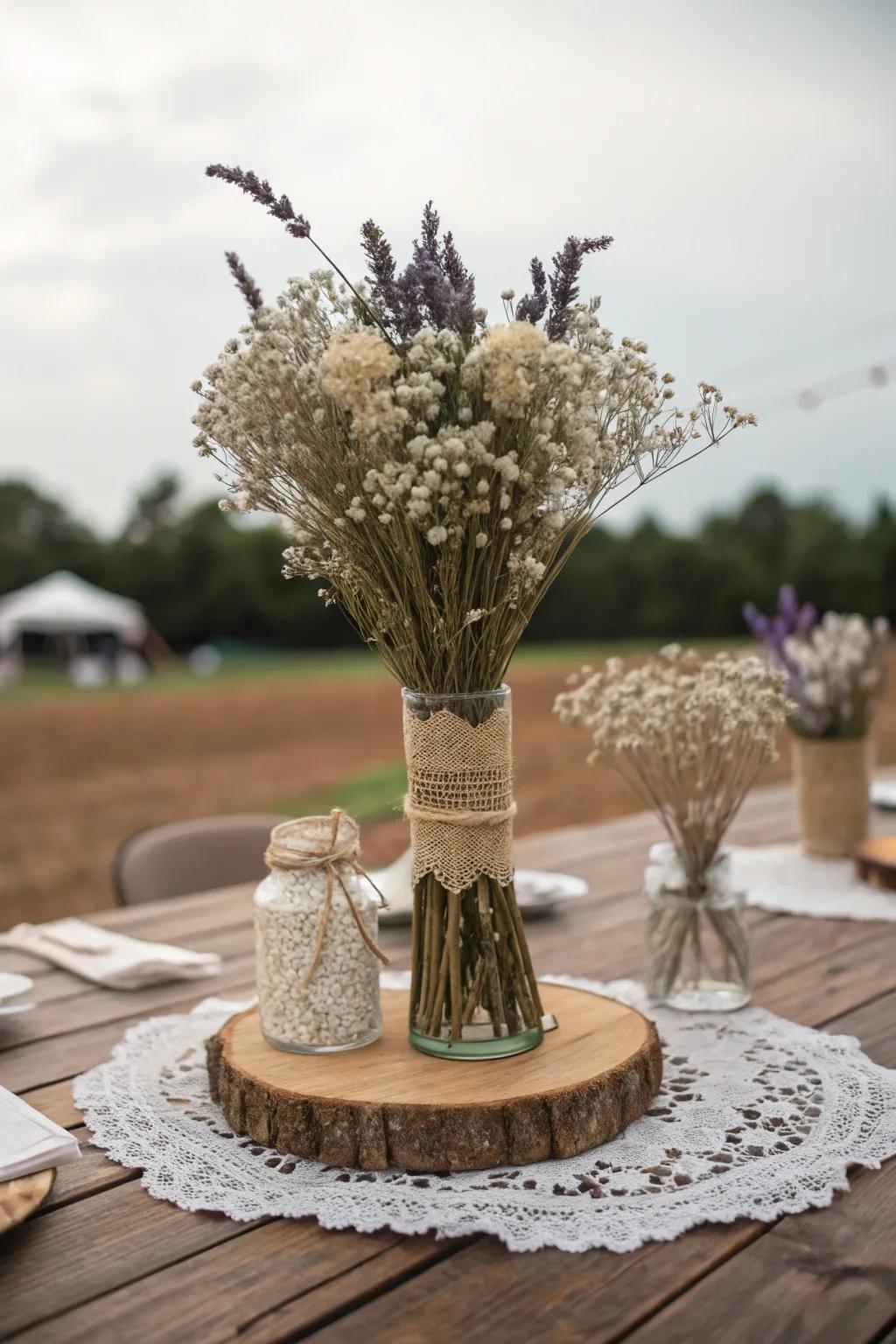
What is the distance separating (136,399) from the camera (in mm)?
18500

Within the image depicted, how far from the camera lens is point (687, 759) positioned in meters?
1.51

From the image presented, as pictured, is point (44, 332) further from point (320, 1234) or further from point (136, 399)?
point (320, 1234)

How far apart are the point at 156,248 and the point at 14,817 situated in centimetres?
1144

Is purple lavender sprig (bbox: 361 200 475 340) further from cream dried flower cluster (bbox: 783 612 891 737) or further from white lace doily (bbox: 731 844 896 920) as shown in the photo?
cream dried flower cluster (bbox: 783 612 891 737)

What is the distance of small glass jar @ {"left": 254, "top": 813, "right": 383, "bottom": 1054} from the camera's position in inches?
47.5

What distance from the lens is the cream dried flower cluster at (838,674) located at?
2184 millimetres

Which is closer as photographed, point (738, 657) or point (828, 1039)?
point (828, 1039)

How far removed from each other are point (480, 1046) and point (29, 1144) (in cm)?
42

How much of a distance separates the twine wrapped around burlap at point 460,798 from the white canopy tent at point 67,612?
1723 cm

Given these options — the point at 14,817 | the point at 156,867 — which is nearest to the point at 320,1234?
the point at 156,867

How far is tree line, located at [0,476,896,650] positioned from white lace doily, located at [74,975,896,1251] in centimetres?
1237

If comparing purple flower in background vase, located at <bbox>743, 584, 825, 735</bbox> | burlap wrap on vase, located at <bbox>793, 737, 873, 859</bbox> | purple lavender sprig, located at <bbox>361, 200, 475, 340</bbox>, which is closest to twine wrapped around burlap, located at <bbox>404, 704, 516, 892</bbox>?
purple lavender sprig, located at <bbox>361, 200, 475, 340</bbox>

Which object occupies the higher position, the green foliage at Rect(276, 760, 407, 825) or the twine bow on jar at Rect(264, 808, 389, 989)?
Result: the twine bow on jar at Rect(264, 808, 389, 989)

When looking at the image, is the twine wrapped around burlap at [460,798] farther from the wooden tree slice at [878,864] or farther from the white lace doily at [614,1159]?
the wooden tree slice at [878,864]
